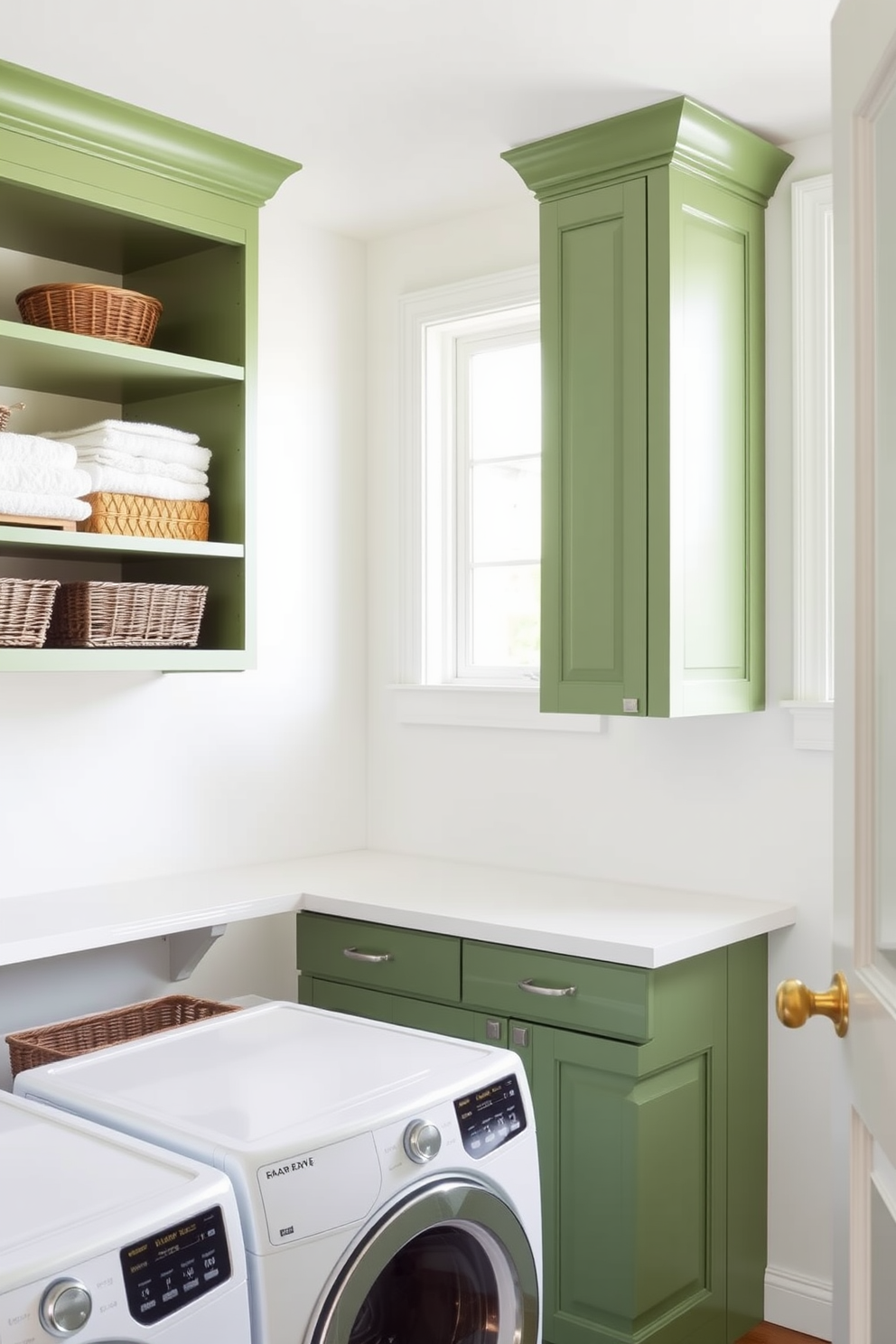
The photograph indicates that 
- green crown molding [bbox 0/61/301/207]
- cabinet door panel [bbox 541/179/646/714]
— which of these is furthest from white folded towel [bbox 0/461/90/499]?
cabinet door panel [bbox 541/179/646/714]

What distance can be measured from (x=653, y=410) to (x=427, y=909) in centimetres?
111

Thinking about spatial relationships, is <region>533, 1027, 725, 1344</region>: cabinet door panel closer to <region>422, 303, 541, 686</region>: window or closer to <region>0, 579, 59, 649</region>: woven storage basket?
<region>422, 303, 541, 686</region>: window

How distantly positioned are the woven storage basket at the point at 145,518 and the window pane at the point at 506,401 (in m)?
0.91

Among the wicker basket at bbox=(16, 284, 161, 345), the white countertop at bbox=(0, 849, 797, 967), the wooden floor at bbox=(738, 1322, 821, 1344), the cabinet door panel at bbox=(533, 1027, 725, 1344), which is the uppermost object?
the wicker basket at bbox=(16, 284, 161, 345)

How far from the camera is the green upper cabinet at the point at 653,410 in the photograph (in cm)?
255

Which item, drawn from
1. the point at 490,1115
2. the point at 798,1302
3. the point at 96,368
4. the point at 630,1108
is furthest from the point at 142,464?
the point at 798,1302

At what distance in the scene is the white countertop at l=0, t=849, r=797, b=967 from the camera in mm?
2385

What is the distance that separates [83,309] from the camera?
8.19 feet

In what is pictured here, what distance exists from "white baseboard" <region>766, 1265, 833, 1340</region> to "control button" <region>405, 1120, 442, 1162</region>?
4.39 ft

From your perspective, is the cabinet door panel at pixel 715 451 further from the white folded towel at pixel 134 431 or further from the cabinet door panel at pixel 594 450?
the white folded towel at pixel 134 431

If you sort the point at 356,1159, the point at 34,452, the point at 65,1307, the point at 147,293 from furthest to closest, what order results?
the point at 147,293 → the point at 34,452 → the point at 356,1159 → the point at 65,1307

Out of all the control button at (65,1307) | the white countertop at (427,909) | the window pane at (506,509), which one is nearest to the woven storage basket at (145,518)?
the white countertop at (427,909)

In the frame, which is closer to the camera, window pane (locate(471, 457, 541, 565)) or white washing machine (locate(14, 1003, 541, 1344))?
white washing machine (locate(14, 1003, 541, 1344))

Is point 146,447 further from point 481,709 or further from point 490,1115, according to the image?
point 490,1115
